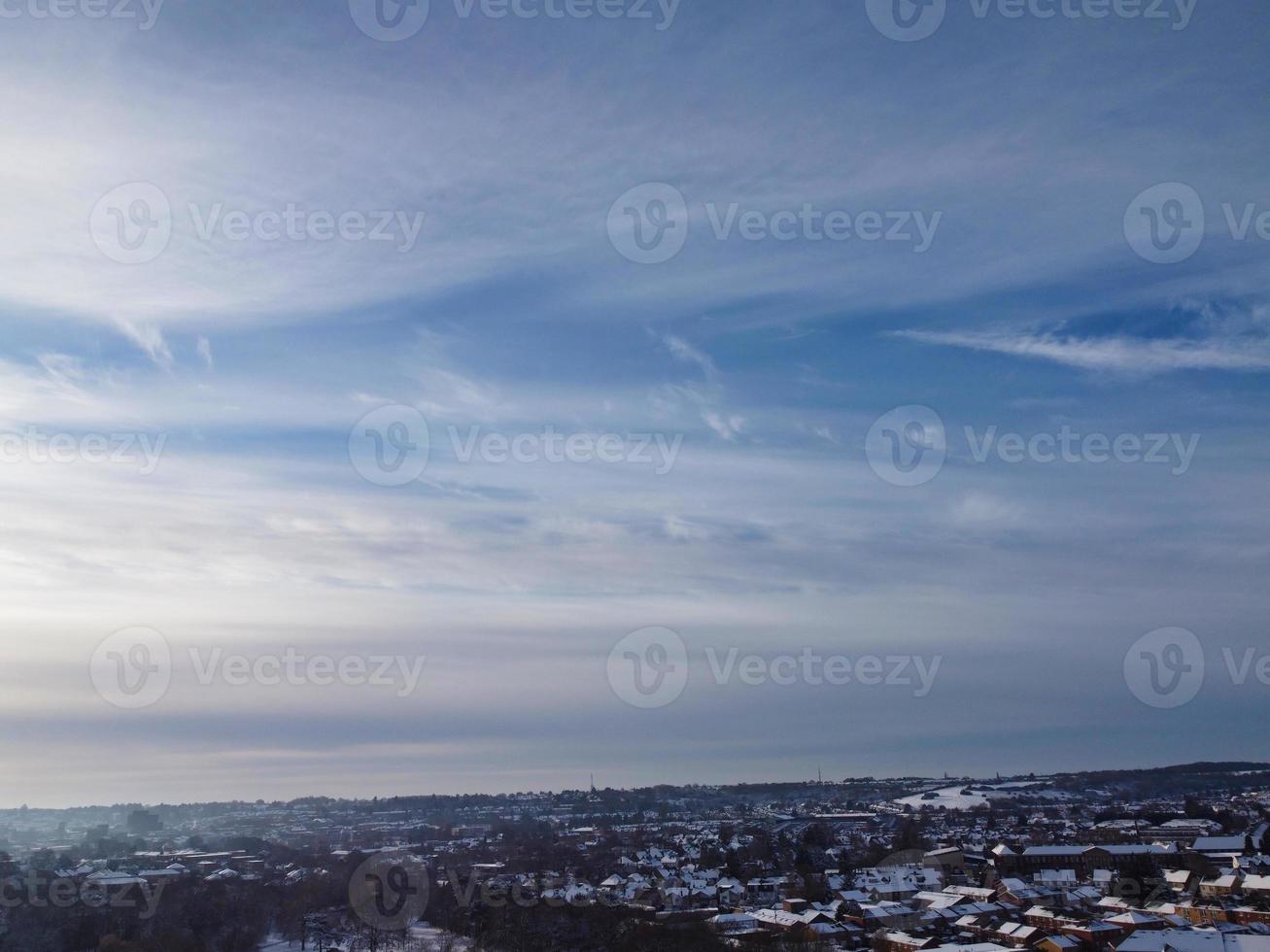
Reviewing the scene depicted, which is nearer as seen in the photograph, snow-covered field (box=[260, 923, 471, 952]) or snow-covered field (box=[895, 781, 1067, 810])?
snow-covered field (box=[260, 923, 471, 952])

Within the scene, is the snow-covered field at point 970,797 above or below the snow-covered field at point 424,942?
below

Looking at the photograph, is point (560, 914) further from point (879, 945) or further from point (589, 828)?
point (589, 828)

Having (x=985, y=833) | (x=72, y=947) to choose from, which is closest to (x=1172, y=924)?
(x=72, y=947)

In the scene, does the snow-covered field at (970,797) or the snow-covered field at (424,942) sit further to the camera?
the snow-covered field at (970,797)

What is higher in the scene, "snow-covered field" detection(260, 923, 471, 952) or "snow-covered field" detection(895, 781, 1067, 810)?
"snow-covered field" detection(260, 923, 471, 952)

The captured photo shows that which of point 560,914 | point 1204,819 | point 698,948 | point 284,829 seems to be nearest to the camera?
point 698,948

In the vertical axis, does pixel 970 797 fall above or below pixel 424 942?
below

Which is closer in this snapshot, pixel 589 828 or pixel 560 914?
pixel 560 914

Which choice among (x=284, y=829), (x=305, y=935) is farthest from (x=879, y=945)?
(x=284, y=829)

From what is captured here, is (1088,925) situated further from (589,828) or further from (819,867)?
(589,828)

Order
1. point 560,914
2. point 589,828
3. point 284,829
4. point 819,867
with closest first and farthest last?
point 560,914 < point 819,867 < point 589,828 < point 284,829

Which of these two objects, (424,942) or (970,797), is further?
(970,797)
